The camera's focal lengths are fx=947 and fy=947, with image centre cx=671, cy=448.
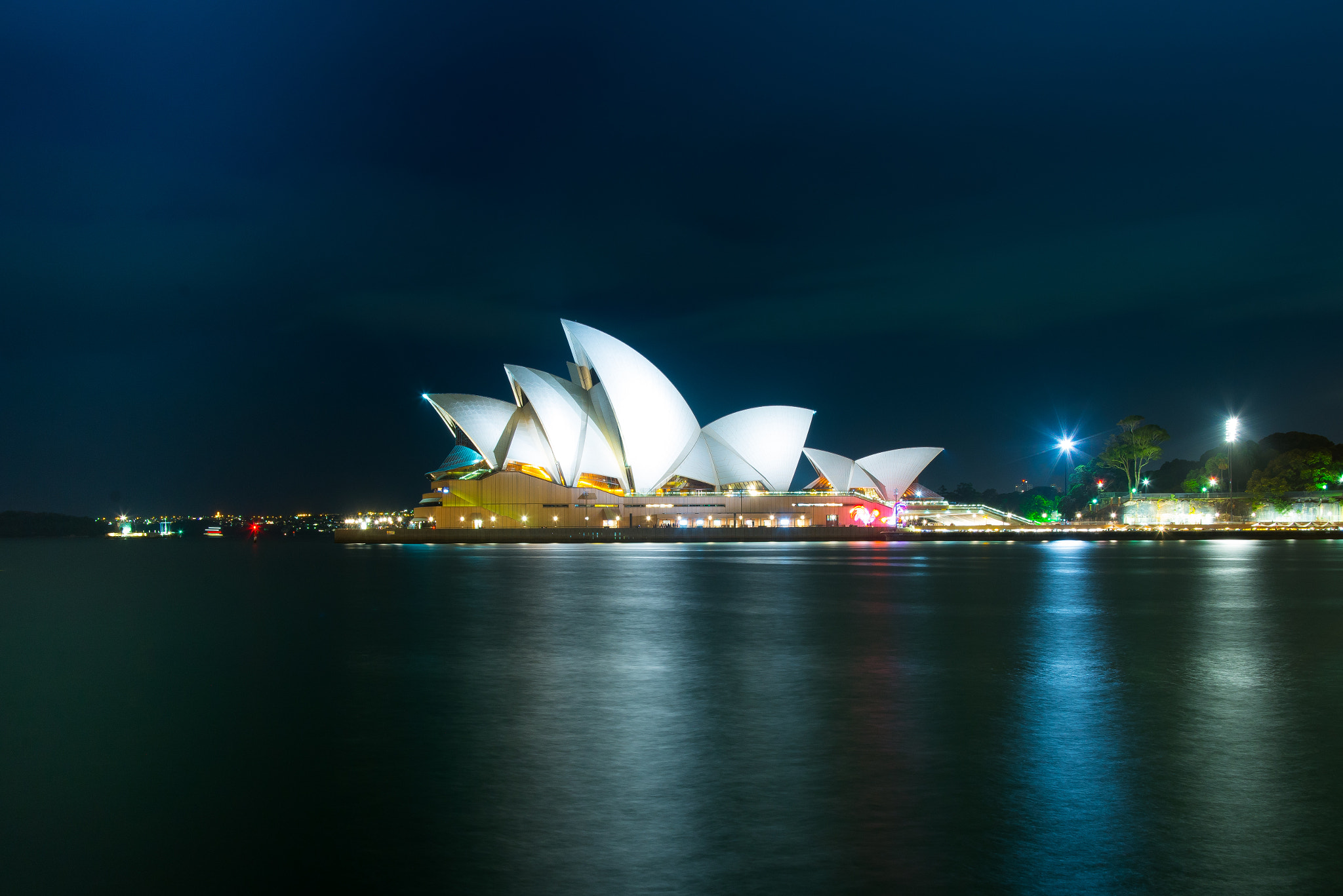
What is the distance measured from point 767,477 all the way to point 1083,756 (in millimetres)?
70225

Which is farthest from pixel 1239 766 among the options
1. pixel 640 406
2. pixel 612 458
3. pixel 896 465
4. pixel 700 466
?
pixel 896 465

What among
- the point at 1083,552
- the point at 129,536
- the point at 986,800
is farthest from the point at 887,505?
the point at 129,536

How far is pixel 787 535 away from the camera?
246 feet

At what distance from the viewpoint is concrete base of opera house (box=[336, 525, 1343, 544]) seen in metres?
70.4

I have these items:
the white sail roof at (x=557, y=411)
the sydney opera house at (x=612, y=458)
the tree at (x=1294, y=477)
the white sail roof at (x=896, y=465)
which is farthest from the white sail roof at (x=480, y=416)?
the tree at (x=1294, y=477)

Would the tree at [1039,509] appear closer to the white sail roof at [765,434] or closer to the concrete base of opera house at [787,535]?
the concrete base of opera house at [787,535]

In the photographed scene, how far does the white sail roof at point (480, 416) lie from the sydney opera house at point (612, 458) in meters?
0.09

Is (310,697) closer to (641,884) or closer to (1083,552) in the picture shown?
(641,884)

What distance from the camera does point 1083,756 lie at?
27.0 feet

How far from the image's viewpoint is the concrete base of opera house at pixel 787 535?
70.4 metres

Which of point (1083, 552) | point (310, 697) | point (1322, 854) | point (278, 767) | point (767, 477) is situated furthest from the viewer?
point (767, 477)

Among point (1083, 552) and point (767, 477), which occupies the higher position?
point (767, 477)

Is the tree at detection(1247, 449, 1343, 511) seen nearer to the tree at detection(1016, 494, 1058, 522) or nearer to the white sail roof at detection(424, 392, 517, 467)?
the tree at detection(1016, 494, 1058, 522)

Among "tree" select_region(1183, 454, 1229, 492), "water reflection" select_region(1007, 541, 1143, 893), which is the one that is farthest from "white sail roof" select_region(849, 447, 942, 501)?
"water reflection" select_region(1007, 541, 1143, 893)
